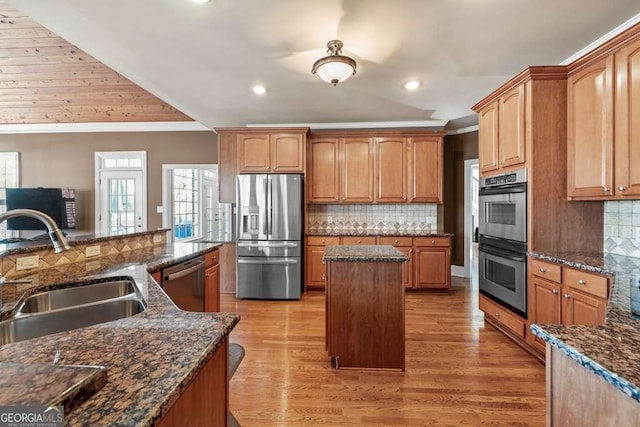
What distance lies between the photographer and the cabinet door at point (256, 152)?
14.2 feet

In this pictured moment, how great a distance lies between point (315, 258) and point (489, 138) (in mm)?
2617

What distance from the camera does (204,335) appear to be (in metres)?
0.86

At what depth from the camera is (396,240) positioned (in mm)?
4285

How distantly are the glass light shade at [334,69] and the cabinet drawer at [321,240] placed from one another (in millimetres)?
2321

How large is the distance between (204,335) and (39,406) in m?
0.39

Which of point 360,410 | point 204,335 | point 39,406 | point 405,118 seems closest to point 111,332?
point 204,335

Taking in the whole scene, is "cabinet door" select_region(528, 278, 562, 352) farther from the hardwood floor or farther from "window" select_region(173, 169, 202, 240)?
"window" select_region(173, 169, 202, 240)

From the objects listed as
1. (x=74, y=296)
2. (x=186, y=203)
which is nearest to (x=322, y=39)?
(x=74, y=296)

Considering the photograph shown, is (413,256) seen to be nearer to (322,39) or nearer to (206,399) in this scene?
(322,39)

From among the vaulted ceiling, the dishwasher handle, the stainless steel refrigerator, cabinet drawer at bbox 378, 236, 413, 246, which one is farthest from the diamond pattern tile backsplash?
the dishwasher handle

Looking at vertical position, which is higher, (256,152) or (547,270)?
(256,152)

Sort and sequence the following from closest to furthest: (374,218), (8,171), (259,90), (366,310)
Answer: (366,310), (259,90), (374,218), (8,171)

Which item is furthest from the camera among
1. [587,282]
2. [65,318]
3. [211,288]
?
[211,288]

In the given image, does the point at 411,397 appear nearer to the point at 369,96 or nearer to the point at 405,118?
the point at 369,96
